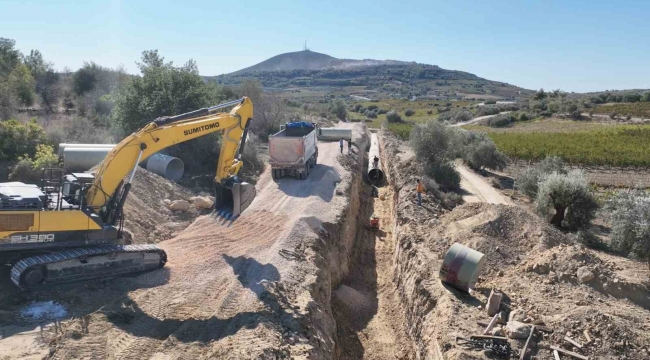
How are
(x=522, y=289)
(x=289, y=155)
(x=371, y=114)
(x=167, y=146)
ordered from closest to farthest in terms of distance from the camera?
(x=522, y=289) → (x=167, y=146) → (x=289, y=155) → (x=371, y=114)

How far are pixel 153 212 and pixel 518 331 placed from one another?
46.8ft

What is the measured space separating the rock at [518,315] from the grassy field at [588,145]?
33.4m

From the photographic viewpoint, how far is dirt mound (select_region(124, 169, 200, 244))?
1783cm

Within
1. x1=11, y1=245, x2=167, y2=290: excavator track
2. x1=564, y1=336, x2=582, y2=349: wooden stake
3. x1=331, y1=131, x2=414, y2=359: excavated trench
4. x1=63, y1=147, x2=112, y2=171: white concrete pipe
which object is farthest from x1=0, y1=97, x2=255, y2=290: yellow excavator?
x1=63, y1=147, x2=112, y2=171: white concrete pipe

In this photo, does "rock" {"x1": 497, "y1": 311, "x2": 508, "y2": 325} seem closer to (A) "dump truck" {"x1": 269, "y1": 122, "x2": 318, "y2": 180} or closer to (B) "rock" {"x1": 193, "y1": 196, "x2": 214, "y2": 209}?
(B) "rock" {"x1": 193, "y1": 196, "x2": 214, "y2": 209}

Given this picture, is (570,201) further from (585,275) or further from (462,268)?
(462,268)

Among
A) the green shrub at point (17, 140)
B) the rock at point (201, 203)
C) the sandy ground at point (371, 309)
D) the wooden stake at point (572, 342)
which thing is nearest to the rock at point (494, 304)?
the wooden stake at point (572, 342)

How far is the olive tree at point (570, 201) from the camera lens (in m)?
23.6

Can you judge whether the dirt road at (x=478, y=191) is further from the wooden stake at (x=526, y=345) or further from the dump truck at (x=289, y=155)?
the wooden stake at (x=526, y=345)

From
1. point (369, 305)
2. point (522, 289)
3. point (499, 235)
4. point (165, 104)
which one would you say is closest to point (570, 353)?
point (522, 289)

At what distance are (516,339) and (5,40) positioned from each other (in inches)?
2272

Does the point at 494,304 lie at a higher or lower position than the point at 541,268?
lower

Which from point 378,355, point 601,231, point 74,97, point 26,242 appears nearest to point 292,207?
point 378,355

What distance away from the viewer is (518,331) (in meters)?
11.0
